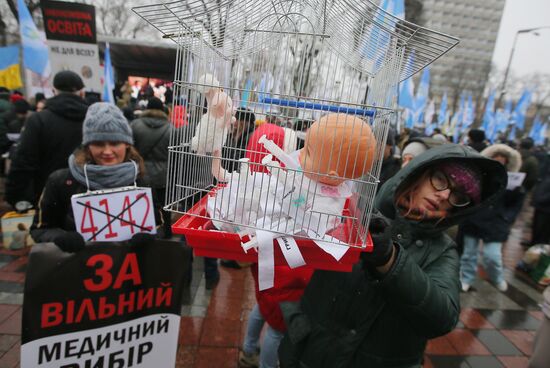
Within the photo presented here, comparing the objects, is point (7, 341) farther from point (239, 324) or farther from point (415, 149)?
point (415, 149)

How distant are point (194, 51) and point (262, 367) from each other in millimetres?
1955

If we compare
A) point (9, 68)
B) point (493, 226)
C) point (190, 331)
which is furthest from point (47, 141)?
point (9, 68)

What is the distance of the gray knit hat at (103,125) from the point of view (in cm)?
197

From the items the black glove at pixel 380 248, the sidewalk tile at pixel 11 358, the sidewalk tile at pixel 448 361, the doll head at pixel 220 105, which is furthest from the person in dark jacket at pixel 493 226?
the sidewalk tile at pixel 11 358

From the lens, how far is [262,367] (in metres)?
2.11

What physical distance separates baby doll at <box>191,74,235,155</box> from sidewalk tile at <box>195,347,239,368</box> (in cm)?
203

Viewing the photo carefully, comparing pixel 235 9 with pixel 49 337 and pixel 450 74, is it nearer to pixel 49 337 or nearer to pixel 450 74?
pixel 49 337

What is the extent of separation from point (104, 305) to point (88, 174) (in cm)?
78

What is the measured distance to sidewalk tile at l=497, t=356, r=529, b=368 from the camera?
9.56 feet

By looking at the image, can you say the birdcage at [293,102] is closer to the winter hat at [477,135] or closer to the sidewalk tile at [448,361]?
the sidewalk tile at [448,361]

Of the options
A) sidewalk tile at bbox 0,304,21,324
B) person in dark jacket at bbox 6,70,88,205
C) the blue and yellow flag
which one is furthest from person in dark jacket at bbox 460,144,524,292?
the blue and yellow flag

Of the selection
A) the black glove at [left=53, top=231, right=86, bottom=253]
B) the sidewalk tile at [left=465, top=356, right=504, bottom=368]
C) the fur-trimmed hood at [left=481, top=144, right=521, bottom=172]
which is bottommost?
the sidewalk tile at [left=465, top=356, right=504, bottom=368]

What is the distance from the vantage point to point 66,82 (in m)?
2.97

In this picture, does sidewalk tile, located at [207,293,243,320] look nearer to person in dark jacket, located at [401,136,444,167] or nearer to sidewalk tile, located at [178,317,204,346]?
sidewalk tile, located at [178,317,204,346]
